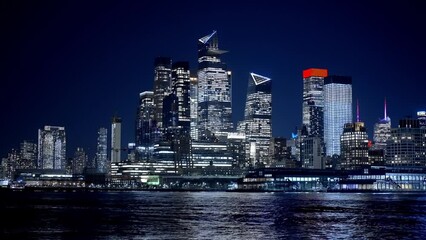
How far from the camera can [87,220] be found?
97.8m

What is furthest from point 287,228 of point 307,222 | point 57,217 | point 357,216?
point 57,217

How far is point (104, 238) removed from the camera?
234ft

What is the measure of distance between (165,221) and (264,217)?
16968mm

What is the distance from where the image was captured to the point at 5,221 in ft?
316

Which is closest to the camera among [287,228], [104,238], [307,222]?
[104,238]

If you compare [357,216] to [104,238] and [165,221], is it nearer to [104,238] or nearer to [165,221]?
[165,221]

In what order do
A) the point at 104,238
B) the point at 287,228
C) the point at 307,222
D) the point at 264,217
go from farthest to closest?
the point at 264,217
the point at 307,222
the point at 287,228
the point at 104,238

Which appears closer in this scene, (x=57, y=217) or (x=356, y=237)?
(x=356, y=237)

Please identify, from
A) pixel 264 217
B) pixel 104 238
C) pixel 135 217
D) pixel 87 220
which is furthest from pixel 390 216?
pixel 104 238

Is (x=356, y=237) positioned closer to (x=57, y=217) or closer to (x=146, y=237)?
(x=146, y=237)

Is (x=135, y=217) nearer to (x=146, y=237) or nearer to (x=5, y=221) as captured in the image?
(x=5, y=221)

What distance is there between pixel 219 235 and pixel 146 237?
7720 millimetres

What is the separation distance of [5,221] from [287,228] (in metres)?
40.0

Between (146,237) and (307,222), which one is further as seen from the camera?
(307,222)
